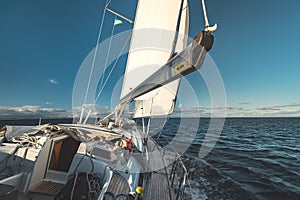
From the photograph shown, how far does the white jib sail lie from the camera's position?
22.4 ft

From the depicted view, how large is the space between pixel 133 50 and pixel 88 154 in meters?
7.20

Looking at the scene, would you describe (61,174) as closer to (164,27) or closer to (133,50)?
(164,27)

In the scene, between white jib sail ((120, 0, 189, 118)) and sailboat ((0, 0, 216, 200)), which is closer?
sailboat ((0, 0, 216, 200))

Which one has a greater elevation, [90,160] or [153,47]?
[153,47]

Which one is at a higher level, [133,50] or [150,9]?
[150,9]

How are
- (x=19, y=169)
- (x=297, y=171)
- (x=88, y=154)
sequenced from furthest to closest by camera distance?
(x=297, y=171)
(x=88, y=154)
(x=19, y=169)

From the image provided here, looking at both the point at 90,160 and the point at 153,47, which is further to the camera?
the point at 153,47

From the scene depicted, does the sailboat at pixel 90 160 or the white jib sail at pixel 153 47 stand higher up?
the white jib sail at pixel 153 47

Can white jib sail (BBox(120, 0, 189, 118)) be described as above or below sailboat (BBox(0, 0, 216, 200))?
above

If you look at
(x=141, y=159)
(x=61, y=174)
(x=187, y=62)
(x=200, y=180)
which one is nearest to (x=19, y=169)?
(x=61, y=174)

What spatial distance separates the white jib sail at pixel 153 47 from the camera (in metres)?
6.84

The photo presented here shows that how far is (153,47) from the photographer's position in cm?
769

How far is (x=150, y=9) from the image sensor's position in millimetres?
8273

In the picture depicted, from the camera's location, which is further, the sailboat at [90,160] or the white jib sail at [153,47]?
the white jib sail at [153,47]
